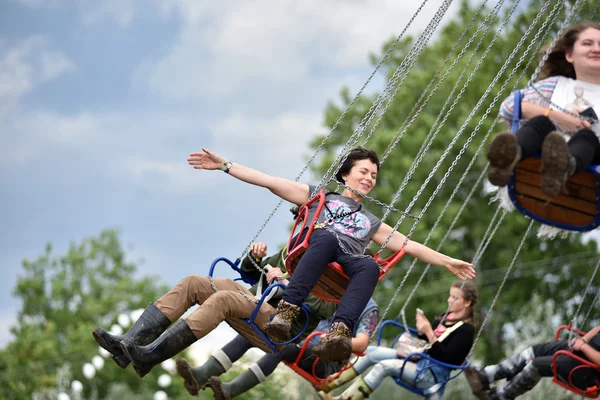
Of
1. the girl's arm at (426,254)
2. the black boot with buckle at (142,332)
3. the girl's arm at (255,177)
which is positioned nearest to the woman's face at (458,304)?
the girl's arm at (426,254)

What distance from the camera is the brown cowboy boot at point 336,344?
6.85 metres

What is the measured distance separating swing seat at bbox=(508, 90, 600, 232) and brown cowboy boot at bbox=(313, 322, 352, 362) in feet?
4.42

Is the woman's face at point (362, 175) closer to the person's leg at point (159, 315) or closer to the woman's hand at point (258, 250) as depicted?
the woman's hand at point (258, 250)

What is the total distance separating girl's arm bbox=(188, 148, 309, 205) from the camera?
7.56 m

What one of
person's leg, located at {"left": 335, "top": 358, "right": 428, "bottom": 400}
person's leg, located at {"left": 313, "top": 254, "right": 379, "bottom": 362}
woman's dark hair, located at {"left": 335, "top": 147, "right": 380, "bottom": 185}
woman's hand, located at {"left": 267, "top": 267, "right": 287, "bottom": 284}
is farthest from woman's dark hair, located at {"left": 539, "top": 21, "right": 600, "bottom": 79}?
person's leg, located at {"left": 335, "top": 358, "right": 428, "bottom": 400}

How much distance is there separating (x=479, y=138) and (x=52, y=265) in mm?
15759

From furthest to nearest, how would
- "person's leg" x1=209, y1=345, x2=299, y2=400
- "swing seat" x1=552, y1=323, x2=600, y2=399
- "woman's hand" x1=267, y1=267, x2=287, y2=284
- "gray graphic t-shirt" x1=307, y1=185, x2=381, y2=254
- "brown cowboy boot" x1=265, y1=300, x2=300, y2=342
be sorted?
1. "person's leg" x1=209, y1=345, x2=299, y2=400
2. "swing seat" x1=552, y1=323, x2=600, y2=399
3. "woman's hand" x1=267, y1=267, x2=287, y2=284
4. "gray graphic t-shirt" x1=307, y1=185, x2=381, y2=254
5. "brown cowboy boot" x1=265, y1=300, x2=300, y2=342

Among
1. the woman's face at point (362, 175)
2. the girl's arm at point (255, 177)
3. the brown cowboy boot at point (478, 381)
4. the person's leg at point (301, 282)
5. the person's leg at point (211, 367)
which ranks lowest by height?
the person's leg at point (211, 367)

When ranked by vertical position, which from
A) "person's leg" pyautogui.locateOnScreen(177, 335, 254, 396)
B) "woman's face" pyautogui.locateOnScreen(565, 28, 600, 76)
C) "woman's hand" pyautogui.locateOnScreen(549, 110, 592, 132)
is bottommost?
"person's leg" pyautogui.locateOnScreen(177, 335, 254, 396)

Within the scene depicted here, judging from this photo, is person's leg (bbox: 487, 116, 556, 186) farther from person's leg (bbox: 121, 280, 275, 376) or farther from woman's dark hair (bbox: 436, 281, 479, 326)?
woman's dark hair (bbox: 436, 281, 479, 326)

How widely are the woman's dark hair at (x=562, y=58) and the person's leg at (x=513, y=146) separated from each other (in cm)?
70

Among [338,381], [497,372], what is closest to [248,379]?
[338,381]

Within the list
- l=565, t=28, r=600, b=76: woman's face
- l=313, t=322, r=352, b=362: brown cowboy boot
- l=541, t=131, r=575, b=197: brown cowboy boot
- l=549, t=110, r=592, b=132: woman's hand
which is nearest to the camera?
l=541, t=131, r=575, b=197: brown cowboy boot

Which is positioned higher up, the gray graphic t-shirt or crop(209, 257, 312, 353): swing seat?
the gray graphic t-shirt
